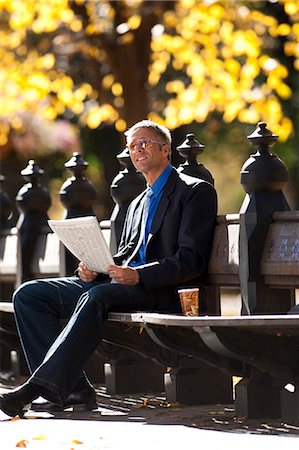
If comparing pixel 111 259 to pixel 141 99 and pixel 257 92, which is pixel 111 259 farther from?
pixel 257 92

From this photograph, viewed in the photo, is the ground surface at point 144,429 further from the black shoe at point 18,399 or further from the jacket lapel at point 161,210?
the jacket lapel at point 161,210

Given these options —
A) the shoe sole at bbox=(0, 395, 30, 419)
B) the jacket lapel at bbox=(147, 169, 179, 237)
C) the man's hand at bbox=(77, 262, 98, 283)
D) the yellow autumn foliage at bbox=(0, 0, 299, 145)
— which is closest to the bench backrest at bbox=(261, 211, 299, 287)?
the jacket lapel at bbox=(147, 169, 179, 237)

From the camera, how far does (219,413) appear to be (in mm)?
7750

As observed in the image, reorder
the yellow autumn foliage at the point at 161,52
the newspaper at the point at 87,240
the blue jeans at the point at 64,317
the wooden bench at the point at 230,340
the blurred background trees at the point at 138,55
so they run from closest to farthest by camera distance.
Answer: the wooden bench at the point at 230,340 → the blue jeans at the point at 64,317 → the newspaper at the point at 87,240 → the blurred background trees at the point at 138,55 → the yellow autumn foliage at the point at 161,52

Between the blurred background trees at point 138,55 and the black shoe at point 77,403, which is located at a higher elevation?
the blurred background trees at point 138,55

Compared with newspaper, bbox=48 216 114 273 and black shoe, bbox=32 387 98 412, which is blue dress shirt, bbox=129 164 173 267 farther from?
black shoe, bbox=32 387 98 412

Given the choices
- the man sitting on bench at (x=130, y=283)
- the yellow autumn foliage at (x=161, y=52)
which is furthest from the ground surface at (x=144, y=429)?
the yellow autumn foliage at (x=161, y=52)

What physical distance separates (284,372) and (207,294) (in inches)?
60.4

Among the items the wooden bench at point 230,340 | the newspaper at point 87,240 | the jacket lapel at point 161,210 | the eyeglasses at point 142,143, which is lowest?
the wooden bench at point 230,340

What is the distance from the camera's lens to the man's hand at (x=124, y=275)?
25.7 feet

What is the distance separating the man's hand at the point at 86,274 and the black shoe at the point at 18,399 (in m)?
0.92

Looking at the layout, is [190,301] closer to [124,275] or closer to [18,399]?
[124,275]

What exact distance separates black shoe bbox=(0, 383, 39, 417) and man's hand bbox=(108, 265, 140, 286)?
748mm

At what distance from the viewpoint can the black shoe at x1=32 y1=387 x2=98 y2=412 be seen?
7.86 metres
